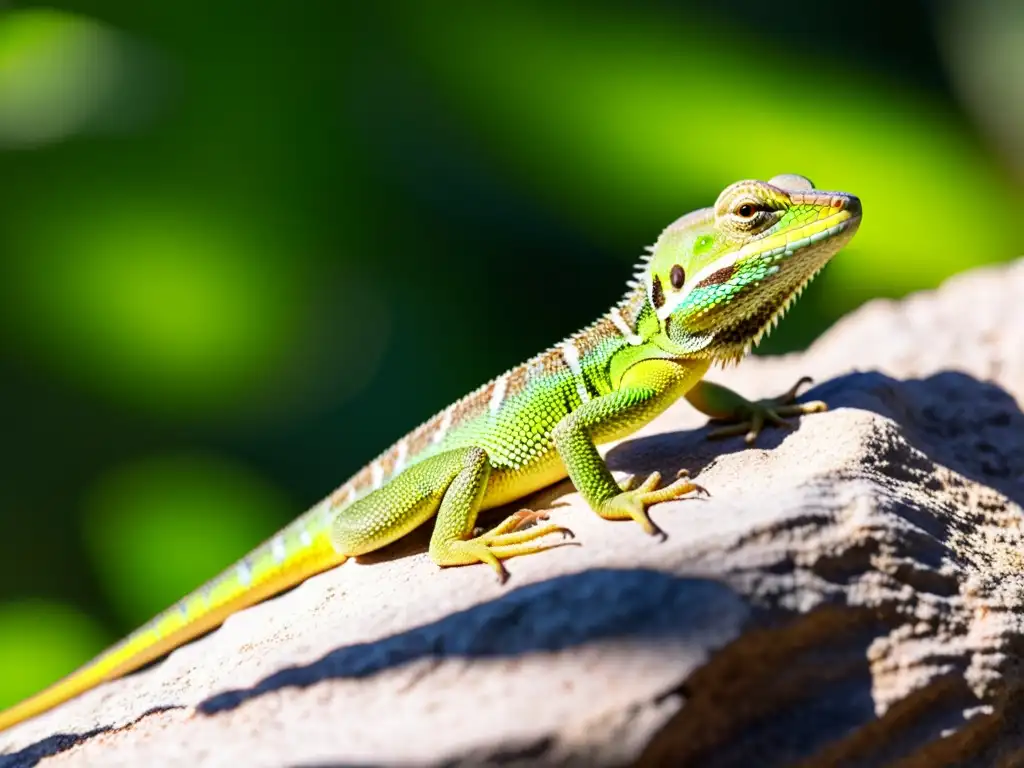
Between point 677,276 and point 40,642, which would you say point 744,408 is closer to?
point 677,276

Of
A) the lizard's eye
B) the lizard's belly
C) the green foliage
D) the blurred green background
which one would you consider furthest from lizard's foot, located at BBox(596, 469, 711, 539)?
the green foliage

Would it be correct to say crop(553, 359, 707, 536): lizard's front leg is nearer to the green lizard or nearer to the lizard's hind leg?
the green lizard

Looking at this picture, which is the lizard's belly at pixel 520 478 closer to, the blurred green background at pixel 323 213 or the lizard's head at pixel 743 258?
the lizard's head at pixel 743 258

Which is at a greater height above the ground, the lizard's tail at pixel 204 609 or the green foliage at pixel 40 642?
the green foliage at pixel 40 642

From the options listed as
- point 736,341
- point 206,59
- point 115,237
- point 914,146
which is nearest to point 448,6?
point 206,59

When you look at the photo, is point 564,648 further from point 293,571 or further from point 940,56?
point 940,56

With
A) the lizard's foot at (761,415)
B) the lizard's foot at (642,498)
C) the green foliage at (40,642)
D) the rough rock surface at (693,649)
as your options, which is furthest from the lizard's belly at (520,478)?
the green foliage at (40,642)
